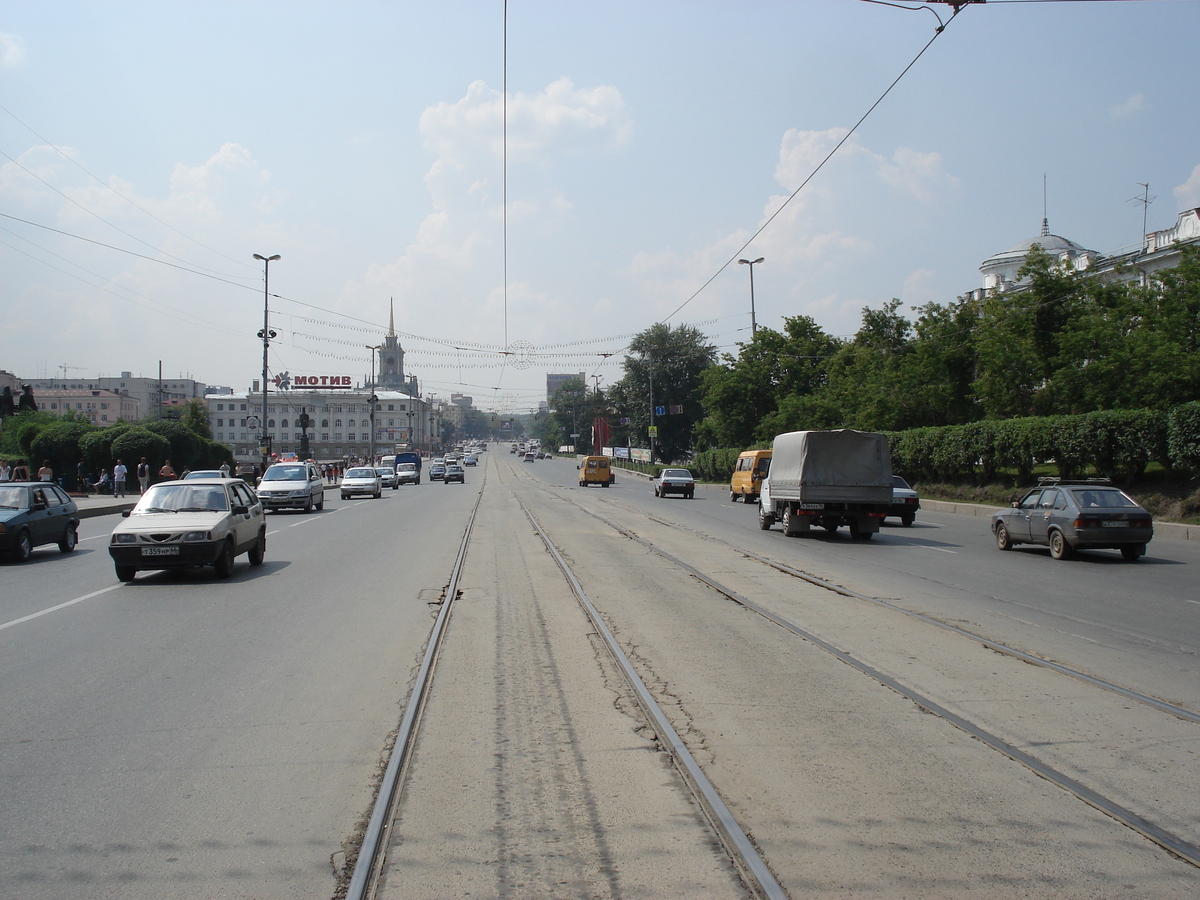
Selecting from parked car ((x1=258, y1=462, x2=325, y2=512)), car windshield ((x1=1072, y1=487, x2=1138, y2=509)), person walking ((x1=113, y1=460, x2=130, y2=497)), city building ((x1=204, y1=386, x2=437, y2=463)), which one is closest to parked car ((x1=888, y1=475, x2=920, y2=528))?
car windshield ((x1=1072, y1=487, x2=1138, y2=509))

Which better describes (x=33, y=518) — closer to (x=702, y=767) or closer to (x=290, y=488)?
(x=290, y=488)

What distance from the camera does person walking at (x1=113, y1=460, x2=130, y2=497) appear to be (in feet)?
120

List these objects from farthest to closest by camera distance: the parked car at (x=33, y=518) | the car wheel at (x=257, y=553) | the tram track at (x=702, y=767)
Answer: the parked car at (x=33, y=518) → the car wheel at (x=257, y=553) → the tram track at (x=702, y=767)

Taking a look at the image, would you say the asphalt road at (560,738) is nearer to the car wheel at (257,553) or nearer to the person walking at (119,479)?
the car wheel at (257,553)

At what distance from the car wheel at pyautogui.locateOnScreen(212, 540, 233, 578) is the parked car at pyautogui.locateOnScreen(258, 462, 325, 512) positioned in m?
17.8

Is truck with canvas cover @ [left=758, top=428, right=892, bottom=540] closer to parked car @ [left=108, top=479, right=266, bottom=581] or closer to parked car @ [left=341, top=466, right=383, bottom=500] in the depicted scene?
parked car @ [left=108, top=479, right=266, bottom=581]

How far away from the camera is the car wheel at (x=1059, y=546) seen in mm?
16906

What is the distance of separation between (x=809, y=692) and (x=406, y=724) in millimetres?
3018

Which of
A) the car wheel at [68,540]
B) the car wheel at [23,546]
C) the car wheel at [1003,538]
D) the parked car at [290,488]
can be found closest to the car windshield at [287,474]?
the parked car at [290,488]

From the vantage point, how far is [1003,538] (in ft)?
61.8

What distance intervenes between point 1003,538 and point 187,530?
15.3 m

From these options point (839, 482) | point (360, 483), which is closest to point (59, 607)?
point (839, 482)

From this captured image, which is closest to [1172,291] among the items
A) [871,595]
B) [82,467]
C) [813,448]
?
[813,448]

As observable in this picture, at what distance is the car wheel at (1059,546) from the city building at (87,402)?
14603 cm
